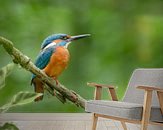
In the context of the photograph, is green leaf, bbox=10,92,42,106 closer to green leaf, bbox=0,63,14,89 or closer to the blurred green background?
green leaf, bbox=0,63,14,89

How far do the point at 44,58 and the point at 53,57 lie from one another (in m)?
0.14

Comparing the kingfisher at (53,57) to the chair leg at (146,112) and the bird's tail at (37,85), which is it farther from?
the chair leg at (146,112)

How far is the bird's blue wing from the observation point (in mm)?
4083

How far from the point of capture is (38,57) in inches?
165

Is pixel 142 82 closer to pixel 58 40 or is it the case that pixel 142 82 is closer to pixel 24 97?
pixel 58 40

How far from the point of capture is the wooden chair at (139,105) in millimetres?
2576

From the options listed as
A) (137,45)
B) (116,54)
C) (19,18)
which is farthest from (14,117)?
(137,45)

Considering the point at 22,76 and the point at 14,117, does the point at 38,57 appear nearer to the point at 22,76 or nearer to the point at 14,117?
the point at 22,76

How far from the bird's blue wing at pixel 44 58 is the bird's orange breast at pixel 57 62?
4cm

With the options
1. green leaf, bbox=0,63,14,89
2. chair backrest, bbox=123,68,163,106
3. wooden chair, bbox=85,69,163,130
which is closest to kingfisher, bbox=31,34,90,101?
wooden chair, bbox=85,69,163,130

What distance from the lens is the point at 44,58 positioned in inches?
162

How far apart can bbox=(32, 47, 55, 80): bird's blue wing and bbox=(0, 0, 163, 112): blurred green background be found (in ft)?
0.43

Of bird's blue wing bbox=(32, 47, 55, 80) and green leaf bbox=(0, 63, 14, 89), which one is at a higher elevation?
green leaf bbox=(0, 63, 14, 89)

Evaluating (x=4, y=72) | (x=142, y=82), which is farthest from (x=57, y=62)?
(x=4, y=72)
